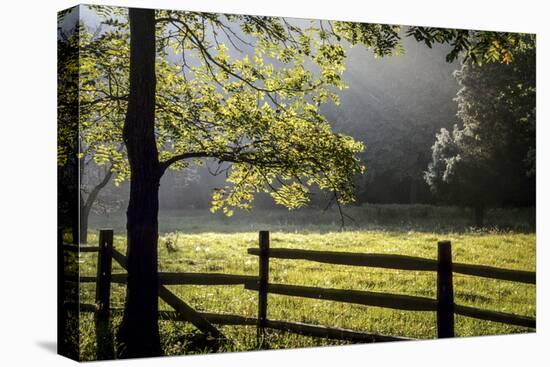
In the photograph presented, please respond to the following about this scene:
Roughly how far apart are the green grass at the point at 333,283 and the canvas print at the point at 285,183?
2 centimetres

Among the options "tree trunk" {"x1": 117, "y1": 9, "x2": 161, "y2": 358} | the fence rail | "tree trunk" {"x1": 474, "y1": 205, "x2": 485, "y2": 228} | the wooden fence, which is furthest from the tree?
"tree trunk" {"x1": 117, "y1": 9, "x2": 161, "y2": 358}

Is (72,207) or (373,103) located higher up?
(373,103)

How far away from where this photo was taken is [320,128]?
36.3 feet

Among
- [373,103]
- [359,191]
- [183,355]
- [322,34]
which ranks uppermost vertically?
[322,34]

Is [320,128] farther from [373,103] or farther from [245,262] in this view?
[245,262]

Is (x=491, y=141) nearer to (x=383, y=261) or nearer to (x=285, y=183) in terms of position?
(x=383, y=261)

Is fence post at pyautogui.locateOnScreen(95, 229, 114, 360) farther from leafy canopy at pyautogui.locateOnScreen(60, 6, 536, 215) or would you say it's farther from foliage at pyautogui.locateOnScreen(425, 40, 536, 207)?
foliage at pyautogui.locateOnScreen(425, 40, 536, 207)

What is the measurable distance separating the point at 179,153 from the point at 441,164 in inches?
123

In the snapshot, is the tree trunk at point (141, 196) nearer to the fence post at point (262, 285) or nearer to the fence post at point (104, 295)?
the fence post at point (104, 295)

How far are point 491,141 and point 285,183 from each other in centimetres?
271

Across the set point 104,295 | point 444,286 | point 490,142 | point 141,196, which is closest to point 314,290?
point 444,286

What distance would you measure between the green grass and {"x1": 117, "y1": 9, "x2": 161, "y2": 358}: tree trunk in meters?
0.11

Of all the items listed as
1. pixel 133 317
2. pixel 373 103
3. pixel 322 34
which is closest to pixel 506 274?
pixel 373 103

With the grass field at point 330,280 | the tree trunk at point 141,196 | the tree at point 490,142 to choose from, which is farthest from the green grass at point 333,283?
the tree at point 490,142
